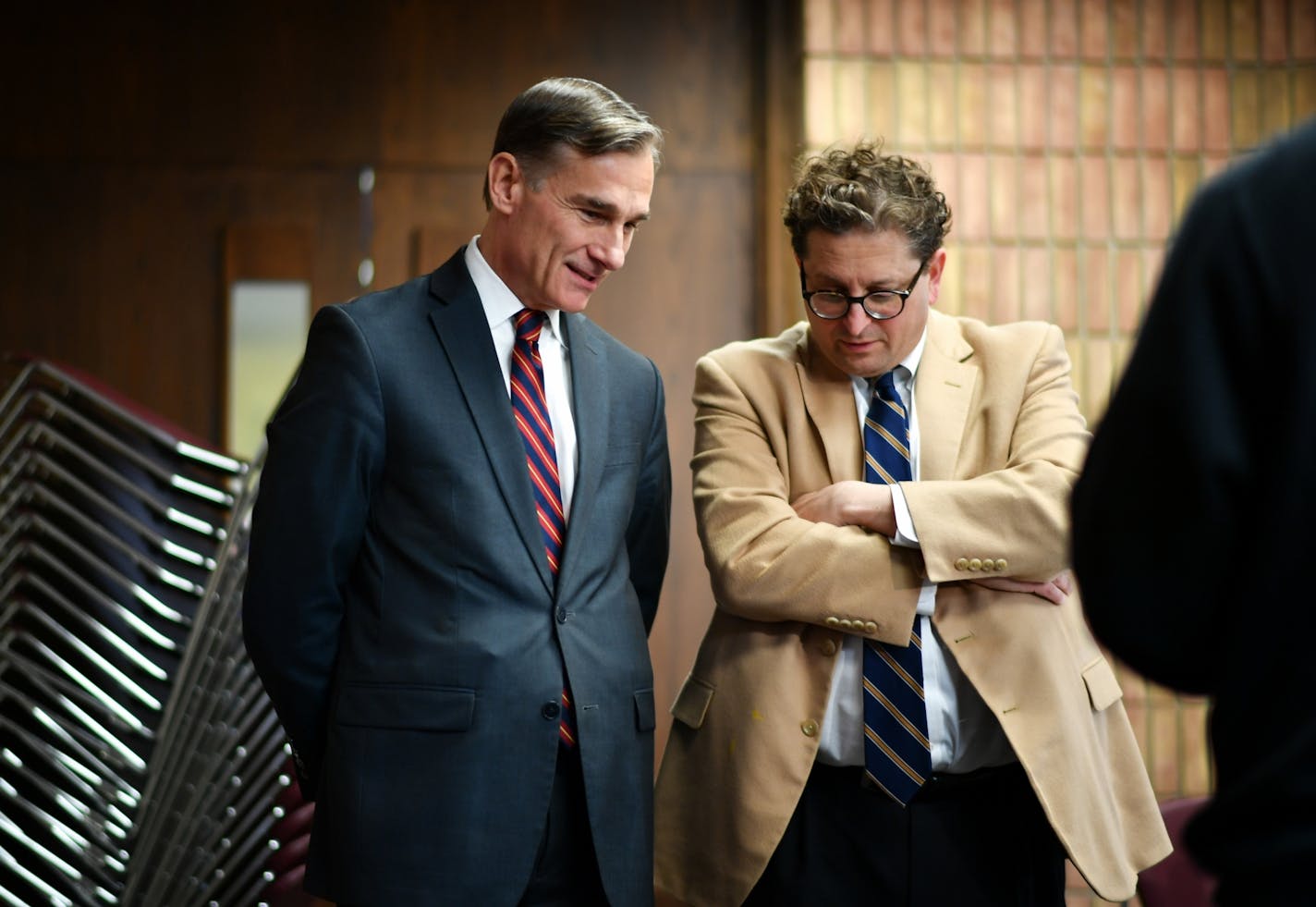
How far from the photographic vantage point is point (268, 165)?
4.34 m

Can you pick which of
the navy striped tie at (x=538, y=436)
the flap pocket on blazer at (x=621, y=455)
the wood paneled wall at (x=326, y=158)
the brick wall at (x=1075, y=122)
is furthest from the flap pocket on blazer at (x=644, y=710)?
the brick wall at (x=1075, y=122)

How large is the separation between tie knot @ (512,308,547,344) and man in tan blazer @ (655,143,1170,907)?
14.4 inches

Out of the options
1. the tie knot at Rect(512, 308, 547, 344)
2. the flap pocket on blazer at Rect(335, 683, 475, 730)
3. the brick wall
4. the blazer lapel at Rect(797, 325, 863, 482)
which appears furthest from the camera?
the brick wall

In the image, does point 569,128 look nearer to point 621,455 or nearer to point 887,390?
point 621,455

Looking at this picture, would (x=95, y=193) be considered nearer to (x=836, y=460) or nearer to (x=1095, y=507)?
(x=836, y=460)

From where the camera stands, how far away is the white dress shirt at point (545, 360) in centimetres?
208

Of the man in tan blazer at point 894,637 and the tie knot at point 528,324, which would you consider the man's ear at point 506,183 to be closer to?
the tie knot at point 528,324

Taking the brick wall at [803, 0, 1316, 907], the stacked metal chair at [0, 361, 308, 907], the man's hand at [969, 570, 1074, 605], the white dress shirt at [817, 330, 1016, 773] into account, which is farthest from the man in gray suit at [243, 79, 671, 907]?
the brick wall at [803, 0, 1316, 907]

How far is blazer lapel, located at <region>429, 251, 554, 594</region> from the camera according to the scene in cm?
196

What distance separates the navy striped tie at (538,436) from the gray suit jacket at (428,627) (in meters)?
0.03

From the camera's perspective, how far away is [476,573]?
1.92m

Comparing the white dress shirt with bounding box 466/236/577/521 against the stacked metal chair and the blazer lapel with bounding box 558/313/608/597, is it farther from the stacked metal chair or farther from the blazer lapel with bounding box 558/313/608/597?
the stacked metal chair

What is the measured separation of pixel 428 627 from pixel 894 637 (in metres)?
0.68

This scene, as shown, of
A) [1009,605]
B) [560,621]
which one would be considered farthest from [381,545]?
[1009,605]
